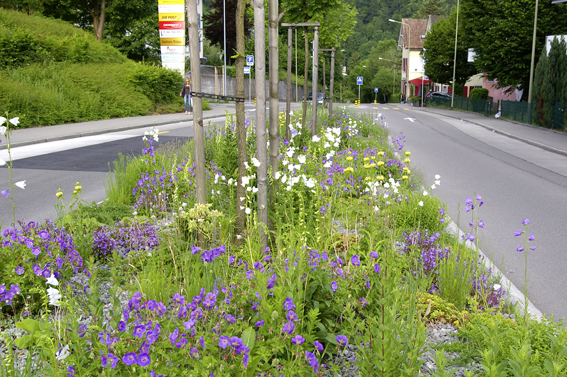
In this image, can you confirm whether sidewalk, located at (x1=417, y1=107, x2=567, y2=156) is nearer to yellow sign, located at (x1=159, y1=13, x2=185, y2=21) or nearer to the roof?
yellow sign, located at (x1=159, y1=13, x2=185, y2=21)

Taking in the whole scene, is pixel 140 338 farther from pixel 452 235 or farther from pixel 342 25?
pixel 342 25

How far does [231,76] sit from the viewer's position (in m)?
53.8

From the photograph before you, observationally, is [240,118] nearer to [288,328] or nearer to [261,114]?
[261,114]

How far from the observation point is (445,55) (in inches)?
1950

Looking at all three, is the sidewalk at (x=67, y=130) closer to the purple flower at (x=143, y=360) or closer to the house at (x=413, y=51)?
the purple flower at (x=143, y=360)

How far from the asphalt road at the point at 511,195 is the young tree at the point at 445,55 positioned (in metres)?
31.4

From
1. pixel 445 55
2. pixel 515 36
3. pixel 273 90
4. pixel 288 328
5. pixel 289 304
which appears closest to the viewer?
pixel 288 328

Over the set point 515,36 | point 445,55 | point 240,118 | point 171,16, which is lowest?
point 240,118

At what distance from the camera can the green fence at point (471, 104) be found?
113 ft

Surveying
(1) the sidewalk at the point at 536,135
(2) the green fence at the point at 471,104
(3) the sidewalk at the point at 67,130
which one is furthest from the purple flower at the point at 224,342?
(2) the green fence at the point at 471,104

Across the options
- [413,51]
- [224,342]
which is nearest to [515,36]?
[224,342]

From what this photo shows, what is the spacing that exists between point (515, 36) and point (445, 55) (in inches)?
795

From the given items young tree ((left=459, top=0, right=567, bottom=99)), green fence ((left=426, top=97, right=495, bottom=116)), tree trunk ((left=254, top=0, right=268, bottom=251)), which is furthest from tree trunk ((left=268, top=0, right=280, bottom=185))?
green fence ((left=426, top=97, right=495, bottom=116))

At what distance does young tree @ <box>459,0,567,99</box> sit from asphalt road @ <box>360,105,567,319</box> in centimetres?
1260
